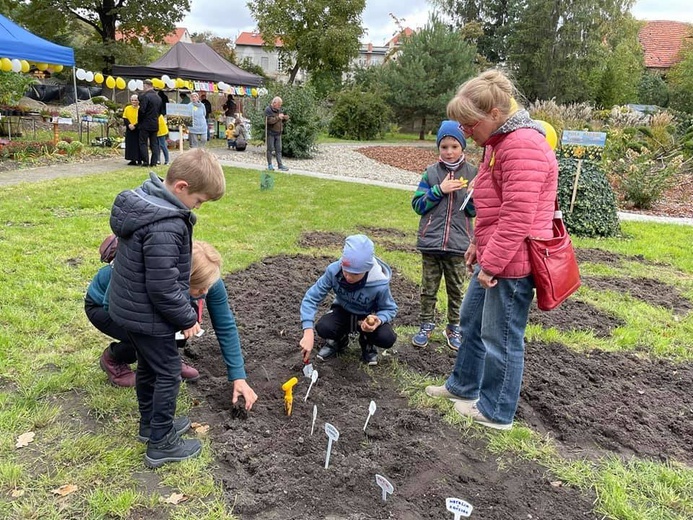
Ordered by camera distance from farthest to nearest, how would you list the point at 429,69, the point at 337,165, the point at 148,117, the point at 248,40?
the point at 248,40 → the point at 429,69 → the point at 337,165 → the point at 148,117

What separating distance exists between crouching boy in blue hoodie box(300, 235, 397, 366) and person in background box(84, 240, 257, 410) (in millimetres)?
483

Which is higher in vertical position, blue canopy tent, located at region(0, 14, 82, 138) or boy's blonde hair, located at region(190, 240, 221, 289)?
blue canopy tent, located at region(0, 14, 82, 138)

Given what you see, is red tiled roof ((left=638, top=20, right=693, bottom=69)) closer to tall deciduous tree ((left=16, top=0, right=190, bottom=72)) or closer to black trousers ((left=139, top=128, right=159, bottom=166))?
tall deciduous tree ((left=16, top=0, right=190, bottom=72))

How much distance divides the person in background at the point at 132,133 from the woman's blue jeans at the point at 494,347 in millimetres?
10700

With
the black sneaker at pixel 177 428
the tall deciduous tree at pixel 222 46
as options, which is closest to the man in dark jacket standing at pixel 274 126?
the black sneaker at pixel 177 428

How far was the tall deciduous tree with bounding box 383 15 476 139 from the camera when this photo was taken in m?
27.5

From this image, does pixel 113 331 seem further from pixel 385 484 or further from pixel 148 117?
pixel 148 117

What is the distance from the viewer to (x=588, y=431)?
3162 mm

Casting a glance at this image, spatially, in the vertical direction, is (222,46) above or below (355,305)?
above

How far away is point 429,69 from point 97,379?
27.4 metres

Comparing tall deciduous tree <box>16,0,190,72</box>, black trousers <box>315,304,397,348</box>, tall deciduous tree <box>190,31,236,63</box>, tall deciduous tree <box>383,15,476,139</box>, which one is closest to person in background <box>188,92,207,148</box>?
black trousers <box>315,304,397,348</box>

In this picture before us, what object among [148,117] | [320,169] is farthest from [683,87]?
[148,117]

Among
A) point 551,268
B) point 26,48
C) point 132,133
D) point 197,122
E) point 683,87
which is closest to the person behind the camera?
point 551,268

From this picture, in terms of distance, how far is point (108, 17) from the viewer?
32.1 metres
